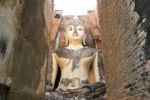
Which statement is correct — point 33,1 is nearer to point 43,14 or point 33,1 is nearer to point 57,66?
point 43,14

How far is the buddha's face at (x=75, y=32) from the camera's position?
34.9ft

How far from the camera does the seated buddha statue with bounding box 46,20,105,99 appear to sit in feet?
32.0

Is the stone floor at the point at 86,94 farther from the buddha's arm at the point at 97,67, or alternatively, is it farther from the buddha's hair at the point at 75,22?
the buddha's hair at the point at 75,22

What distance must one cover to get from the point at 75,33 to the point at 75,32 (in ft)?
0.17

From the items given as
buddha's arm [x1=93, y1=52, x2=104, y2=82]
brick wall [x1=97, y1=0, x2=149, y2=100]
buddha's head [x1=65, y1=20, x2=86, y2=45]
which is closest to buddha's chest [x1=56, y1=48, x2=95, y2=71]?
buddha's arm [x1=93, y1=52, x2=104, y2=82]

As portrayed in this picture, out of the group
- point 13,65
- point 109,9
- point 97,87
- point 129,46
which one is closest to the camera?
point 13,65

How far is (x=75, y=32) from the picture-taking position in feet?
35.1

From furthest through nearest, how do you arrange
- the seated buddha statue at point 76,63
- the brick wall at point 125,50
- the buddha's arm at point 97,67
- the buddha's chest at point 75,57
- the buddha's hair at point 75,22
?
the buddha's hair at point 75,22 → the buddha's chest at point 75,57 → the buddha's arm at point 97,67 → the seated buddha statue at point 76,63 → the brick wall at point 125,50

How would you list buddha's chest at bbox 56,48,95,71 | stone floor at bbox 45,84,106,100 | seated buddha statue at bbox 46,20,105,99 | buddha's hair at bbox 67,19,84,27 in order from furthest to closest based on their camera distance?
1. buddha's hair at bbox 67,19,84,27
2. buddha's chest at bbox 56,48,95,71
3. seated buddha statue at bbox 46,20,105,99
4. stone floor at bbox 45,84,106,100

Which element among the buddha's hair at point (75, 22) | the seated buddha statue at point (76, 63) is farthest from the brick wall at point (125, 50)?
the buddha's hair at point (75, 22)

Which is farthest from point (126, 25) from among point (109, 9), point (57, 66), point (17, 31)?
point (57, 66)

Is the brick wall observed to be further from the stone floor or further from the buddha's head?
the buddha's head

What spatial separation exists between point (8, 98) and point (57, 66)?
24.8 feet

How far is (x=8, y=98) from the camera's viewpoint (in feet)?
9.44
